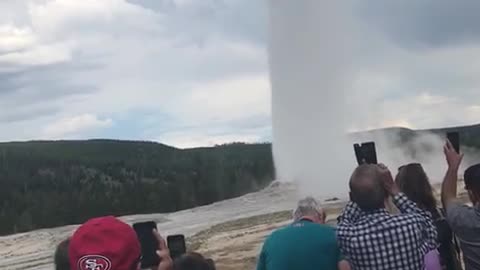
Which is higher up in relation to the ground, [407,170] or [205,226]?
[407,170]

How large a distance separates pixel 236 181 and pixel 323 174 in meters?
16.2

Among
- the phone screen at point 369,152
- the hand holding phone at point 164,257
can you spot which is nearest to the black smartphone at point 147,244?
the hand holding phone at point 164,257

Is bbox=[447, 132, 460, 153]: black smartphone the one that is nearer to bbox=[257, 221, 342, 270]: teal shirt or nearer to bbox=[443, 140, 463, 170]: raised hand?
bbox=[443, 140, 463, 170]: raised hand

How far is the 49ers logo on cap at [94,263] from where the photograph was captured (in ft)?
8.80

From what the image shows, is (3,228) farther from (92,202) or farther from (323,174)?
(323,174)

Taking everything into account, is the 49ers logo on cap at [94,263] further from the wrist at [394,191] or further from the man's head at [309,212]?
the wrist at [394,191]

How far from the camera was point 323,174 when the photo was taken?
27.3m

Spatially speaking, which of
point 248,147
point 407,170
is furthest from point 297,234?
point 248,147

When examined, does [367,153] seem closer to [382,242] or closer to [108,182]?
[382,242]

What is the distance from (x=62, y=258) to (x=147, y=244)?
0.31 meters

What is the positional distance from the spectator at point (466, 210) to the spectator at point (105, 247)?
5.45 ft

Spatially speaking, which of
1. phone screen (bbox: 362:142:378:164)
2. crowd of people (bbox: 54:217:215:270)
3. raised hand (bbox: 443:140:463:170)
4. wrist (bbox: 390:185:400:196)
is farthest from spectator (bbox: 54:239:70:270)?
raised hand (bbox: 443:140:463:170)

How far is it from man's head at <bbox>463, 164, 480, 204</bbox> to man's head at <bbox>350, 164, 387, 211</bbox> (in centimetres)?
44

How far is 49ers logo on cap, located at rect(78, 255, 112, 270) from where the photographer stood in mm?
2684
